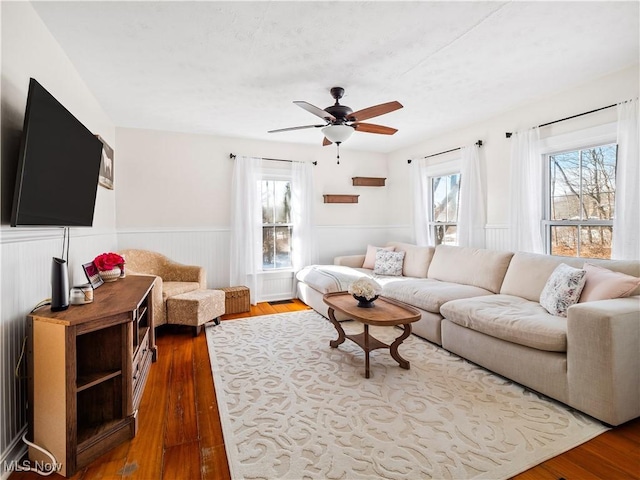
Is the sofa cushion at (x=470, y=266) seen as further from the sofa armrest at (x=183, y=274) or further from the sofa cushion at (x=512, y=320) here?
the sofa armrest at (x=183, y=274)

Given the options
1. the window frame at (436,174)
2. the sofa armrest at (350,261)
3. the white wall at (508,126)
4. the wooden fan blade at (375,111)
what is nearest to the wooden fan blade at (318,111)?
the wooden fan blade at (375,111)

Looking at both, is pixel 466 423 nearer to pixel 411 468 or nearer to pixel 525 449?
pixel 525 449

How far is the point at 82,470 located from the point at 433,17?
10.4 ft

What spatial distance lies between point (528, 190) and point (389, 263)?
194 cm

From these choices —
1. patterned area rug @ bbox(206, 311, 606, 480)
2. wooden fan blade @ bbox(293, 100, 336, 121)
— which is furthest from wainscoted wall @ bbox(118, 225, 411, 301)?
wooden fan blade @ bbox(293, 100, 336, 121)

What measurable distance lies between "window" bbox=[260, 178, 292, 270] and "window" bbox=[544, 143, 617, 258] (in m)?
3.45

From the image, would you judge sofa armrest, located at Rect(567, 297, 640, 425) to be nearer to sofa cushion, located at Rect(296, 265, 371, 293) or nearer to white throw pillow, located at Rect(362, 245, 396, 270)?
sofa cushion, located at Rect(296, 265, 371, 293)

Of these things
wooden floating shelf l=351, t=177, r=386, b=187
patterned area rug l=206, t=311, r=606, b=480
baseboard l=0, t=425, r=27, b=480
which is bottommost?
patterned area rug l=206, t=311, r=606, b=480

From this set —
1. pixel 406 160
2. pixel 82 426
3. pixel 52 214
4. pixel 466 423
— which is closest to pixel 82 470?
pixel 82 426

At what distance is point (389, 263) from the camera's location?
468 centimetres

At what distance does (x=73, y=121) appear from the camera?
6.54 feet

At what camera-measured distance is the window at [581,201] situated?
9.80 feet

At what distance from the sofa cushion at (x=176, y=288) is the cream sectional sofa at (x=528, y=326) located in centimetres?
152

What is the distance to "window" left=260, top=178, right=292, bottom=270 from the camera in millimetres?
5066
